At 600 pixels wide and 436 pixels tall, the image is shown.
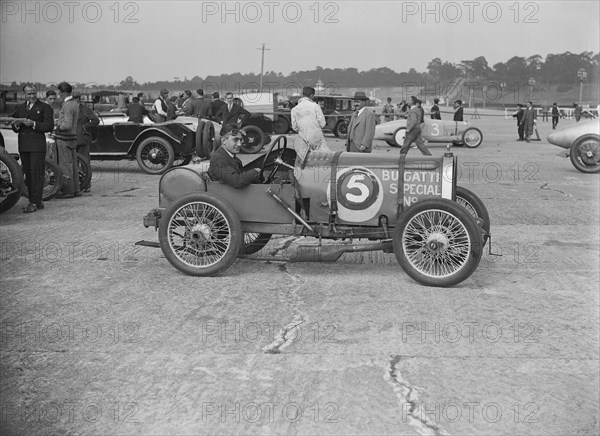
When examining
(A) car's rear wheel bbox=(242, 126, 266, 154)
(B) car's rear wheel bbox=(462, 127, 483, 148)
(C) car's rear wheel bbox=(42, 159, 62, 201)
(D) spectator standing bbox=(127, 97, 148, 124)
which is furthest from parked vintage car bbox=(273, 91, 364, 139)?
(C) car's rear wheel bbox=(42, 159, 62, 201)

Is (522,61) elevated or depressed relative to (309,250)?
elevated

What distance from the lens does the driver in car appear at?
6.89 meters

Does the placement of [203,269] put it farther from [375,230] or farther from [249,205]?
[375,230]

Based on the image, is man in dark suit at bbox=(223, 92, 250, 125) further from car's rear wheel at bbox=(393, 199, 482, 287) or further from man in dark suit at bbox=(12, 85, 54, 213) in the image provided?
car's rear wheel at bbox=(393, 199, 482, 287)

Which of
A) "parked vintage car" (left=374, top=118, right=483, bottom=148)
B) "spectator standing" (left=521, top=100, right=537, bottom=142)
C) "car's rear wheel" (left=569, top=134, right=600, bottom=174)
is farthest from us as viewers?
"spectator standing" (left=521, top=100, right=537, bottom=142)

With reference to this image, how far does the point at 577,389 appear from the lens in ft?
14.0

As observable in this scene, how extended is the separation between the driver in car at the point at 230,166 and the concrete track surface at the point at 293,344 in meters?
0.80

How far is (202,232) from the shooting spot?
6.72m

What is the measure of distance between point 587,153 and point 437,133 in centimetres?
907

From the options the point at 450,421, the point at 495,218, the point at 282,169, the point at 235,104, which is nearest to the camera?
the point at 450,421

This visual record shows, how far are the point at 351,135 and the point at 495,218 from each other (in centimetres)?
294

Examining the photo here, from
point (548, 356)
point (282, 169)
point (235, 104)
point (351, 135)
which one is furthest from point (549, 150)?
point (548, 356)

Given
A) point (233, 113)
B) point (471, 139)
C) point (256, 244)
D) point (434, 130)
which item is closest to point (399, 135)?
point (434, 130)

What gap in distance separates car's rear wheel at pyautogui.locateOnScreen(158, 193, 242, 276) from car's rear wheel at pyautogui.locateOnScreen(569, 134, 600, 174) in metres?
11.4
